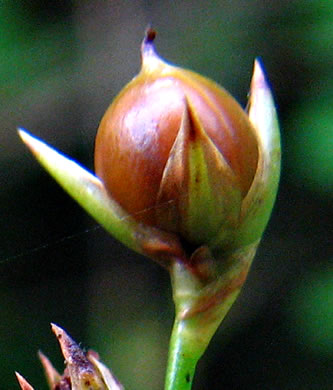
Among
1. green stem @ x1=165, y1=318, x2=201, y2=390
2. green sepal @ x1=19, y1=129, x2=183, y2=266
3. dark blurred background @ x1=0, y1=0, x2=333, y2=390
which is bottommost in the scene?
dark blurred background @ x1=0, y1=0, x2=333, y2=390

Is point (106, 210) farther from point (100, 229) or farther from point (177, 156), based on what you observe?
point (100, 229)

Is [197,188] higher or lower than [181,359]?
higher

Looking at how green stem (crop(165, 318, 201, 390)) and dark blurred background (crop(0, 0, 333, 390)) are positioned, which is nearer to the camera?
green stem (crop(165, 318, 201, 390))

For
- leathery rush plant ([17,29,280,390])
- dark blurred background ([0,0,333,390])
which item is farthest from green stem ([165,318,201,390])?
dark blurred background ([0,0,333,390])

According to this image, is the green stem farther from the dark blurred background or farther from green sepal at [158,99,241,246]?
the dark blurred background

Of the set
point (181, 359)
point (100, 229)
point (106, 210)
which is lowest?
point (100, 229)

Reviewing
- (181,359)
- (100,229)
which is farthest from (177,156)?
(100,229)

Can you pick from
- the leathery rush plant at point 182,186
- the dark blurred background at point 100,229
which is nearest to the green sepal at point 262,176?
the leathery rush plant at point 182,186

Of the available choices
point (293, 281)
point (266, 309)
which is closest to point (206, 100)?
point (293, 281)

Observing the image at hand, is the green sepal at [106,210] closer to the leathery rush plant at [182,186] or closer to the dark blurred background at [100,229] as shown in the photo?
the leathery rush plant at [182,186]
